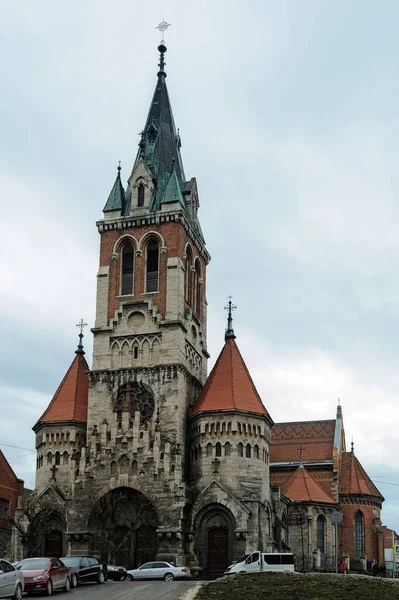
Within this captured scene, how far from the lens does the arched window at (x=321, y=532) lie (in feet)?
216

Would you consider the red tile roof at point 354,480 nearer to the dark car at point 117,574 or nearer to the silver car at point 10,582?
the dark car at point 117,574

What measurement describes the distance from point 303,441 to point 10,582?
55.9 m

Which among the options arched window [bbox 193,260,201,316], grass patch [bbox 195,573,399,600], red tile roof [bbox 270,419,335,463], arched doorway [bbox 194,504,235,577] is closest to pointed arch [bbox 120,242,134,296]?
arched window [bbox 193,260,201,316]

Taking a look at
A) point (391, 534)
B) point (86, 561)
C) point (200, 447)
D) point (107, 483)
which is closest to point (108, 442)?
point (107, 483)

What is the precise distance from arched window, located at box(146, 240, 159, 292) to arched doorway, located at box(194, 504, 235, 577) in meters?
17.4

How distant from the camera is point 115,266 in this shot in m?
62.8

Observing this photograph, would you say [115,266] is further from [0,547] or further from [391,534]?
[391,534]

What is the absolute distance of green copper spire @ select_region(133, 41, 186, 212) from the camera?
214 ft

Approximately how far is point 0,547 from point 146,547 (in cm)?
1743

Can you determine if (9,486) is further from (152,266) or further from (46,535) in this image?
(152,266)

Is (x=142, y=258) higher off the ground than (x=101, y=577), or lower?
higher

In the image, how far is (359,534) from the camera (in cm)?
7119

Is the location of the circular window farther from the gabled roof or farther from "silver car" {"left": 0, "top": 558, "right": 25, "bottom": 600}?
"silver car" {"left": 0, "top": 558, "right": 25, "bottom": 600}

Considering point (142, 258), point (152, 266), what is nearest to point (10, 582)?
point (152, 266)
